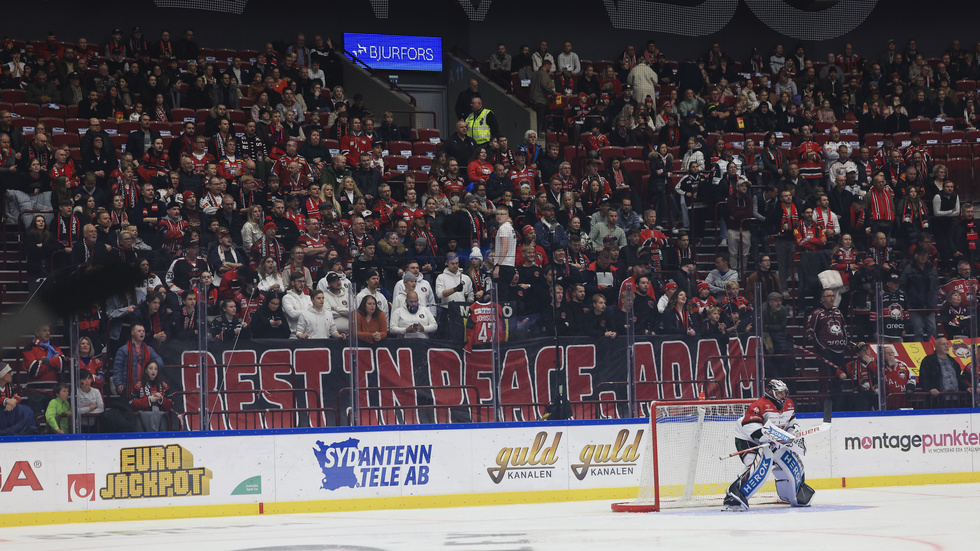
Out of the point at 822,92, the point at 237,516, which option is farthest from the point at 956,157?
the point at 237,516

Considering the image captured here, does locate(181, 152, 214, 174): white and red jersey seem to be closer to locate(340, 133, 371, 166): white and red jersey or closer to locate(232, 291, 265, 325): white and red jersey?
locate(340, 133, 371, 166): white and red jersey

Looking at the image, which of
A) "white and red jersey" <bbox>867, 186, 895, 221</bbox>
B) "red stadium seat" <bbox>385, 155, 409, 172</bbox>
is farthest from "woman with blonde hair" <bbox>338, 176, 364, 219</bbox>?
"white and red jersey" <bbox>867, 186, 895, 221</bbox>

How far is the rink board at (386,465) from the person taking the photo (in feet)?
35.6

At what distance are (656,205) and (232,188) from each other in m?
6.21

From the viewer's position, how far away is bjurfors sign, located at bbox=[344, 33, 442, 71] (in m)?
22.7

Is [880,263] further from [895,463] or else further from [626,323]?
[626,323]

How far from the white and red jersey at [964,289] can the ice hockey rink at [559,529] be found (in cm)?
235

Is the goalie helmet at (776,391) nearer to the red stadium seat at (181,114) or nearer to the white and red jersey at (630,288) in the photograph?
the white and red jersey at (630,288)

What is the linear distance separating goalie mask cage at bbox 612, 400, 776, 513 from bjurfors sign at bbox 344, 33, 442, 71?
1323 cm

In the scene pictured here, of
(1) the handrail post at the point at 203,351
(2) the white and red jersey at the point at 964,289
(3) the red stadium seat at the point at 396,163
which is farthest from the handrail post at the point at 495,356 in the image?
(3) the red stadium seat at the point at 396,163

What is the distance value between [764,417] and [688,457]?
86cm

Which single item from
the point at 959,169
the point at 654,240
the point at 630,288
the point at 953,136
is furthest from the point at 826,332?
the point at 953,136

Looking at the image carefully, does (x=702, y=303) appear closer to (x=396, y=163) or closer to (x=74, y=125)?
(x=396, y=163)

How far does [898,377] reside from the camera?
13.1m
